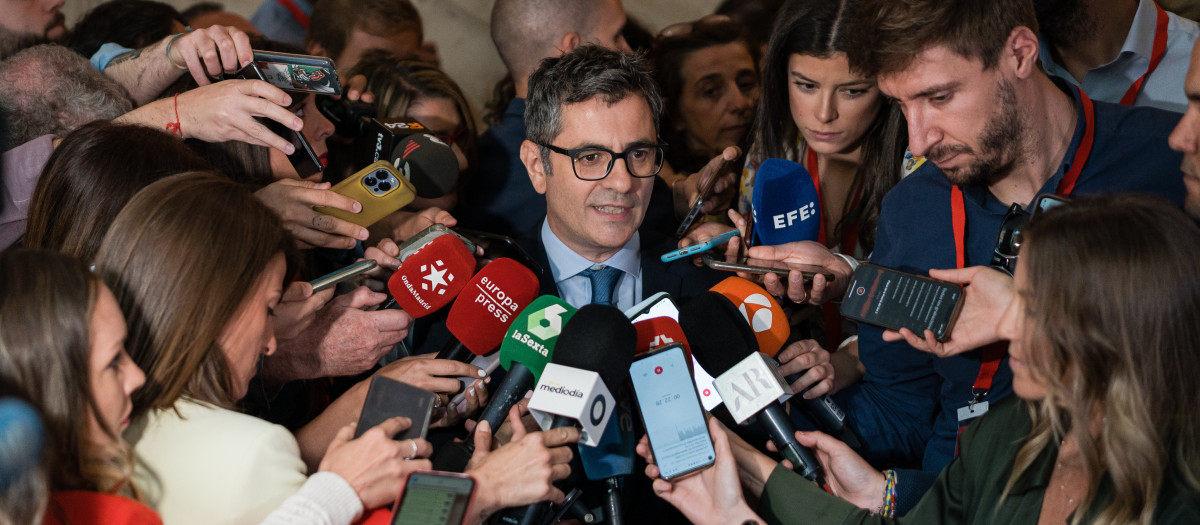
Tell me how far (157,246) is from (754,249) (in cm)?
166

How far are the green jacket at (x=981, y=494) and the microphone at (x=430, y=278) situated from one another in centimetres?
98

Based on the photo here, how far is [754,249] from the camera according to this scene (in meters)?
2.73

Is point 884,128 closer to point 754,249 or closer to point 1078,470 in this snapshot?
point 754,249

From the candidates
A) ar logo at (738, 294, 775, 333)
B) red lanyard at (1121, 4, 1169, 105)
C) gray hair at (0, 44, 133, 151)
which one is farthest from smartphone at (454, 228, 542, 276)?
red lanyard at (1121, 4, 1169, 105)

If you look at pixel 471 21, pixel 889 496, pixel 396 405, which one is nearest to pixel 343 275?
pixel 396 405

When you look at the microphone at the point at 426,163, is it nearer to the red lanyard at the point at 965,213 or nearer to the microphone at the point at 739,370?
the microphone at the point at 739,370

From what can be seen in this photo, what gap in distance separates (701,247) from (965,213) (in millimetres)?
757

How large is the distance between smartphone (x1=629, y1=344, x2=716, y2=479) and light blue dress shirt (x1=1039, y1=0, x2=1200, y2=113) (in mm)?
2160

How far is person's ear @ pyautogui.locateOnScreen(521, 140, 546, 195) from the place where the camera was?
282 centimetres

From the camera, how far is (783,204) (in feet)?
9.36

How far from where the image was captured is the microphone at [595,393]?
1.82m

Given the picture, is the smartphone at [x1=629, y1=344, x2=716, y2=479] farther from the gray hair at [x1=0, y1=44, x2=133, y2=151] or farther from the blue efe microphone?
the gray hair at [x1=0, y1=44, x2=133, y2=151]

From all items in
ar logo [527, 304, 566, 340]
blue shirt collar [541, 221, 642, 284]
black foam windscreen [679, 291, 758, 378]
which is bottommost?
blue shirt collar [541, 221, 642, 284]

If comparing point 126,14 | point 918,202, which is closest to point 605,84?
point 918,202
